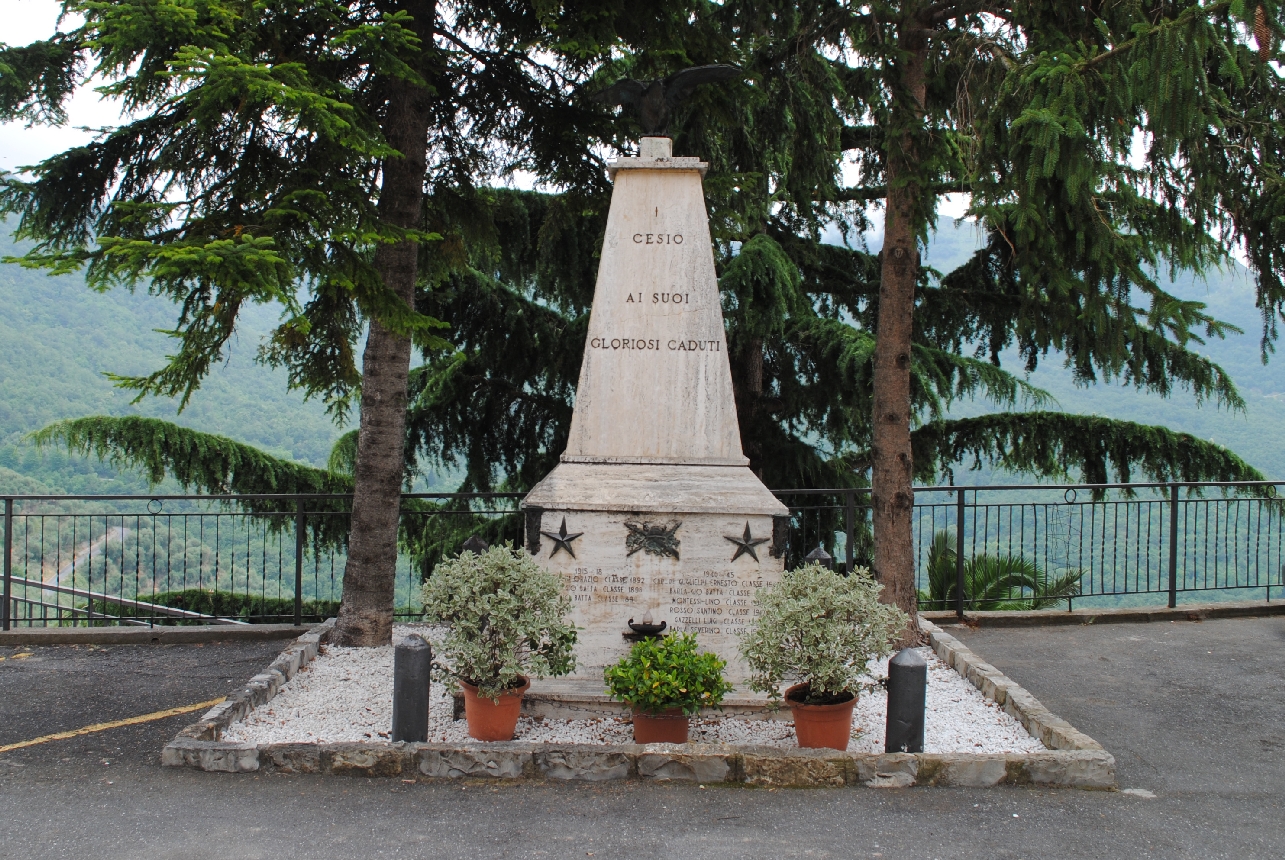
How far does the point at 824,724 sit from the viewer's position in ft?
15.5

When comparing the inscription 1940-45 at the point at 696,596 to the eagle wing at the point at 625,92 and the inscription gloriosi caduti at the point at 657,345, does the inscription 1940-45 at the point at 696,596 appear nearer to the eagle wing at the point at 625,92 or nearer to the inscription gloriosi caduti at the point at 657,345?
the inscription gloriosi caduti at the point at 657,345


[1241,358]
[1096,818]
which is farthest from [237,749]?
[1241,358]

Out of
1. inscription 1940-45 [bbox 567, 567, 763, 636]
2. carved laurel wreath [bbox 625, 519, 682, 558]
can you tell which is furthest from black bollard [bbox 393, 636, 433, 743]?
carved laurel wreath [bbox 625, 519, 682, 558]

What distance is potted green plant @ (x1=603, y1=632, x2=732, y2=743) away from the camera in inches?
185

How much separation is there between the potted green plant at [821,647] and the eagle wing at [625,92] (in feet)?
10.6

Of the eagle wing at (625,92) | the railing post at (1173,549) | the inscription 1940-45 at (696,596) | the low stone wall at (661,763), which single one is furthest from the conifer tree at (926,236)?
the low stone wall at (661,763)

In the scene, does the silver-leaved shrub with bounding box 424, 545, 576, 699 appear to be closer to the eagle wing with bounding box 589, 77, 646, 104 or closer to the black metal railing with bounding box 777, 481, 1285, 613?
the eagle wing with bounding box 589, 77, 646, 104

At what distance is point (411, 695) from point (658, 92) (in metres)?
3.87

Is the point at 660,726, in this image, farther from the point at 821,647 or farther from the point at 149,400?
the point at 149,400

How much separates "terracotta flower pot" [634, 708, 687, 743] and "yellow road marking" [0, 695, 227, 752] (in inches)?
112

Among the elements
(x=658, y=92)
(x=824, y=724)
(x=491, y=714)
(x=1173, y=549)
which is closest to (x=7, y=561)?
(x=491, y=714)

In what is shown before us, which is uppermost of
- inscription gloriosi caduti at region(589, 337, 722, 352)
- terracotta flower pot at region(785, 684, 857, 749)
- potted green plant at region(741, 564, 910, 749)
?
inscription gloriosi caduti at region(589, 337, 722, 352)

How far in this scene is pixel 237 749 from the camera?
454 cm

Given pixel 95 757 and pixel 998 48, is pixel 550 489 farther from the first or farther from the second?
pixel 998 48
